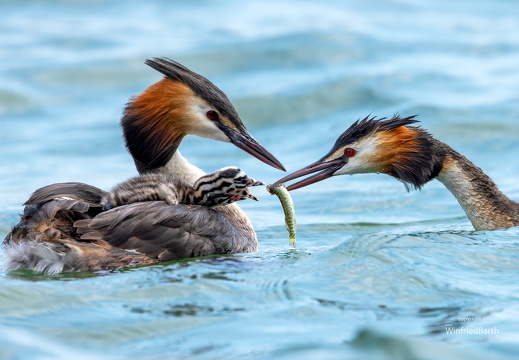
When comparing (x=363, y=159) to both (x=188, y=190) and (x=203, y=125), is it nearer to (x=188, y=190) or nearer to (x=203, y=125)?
(x=203, y=125)

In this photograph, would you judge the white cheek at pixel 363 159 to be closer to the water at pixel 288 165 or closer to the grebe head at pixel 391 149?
the grebe head at pixel 391 149

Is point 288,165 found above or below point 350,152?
above

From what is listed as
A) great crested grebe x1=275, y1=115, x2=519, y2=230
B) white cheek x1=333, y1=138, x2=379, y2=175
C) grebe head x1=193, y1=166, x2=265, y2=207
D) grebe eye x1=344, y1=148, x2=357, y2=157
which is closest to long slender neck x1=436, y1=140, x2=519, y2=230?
great crested grebe x1=275, y1=115, x2=519, y2=230

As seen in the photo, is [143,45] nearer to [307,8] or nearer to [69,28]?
[69,28]

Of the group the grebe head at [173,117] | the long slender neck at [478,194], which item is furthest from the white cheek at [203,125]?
the long slender neck at [478,194]

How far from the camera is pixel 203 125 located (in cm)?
743

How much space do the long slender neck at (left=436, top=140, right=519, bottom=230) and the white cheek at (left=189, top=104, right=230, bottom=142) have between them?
177cm

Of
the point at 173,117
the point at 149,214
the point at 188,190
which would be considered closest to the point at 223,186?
the point at 188,190

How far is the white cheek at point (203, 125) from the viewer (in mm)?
7379

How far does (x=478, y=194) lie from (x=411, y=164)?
67 cm

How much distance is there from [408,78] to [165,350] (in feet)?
34.4

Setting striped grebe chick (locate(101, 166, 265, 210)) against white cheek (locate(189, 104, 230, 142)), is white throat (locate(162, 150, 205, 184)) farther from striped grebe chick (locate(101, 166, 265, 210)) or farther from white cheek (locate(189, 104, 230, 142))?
striped grebe chick (locate(101, 166, 265, 210))

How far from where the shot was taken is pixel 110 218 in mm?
6527

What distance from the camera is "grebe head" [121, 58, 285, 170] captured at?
24.1 feet
